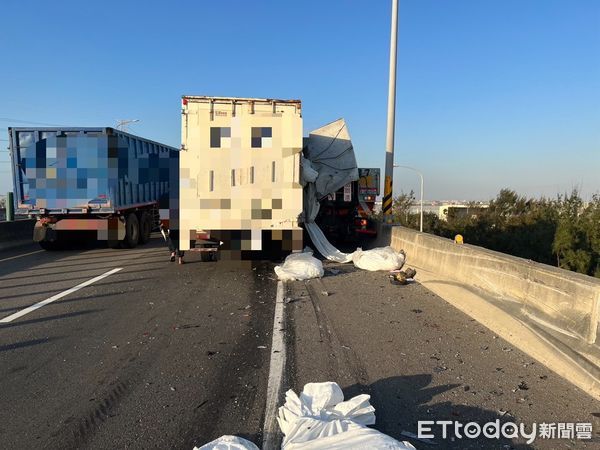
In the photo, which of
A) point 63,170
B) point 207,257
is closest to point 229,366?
point 207,257

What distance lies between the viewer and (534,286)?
530 centimetres

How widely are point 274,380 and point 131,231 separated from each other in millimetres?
12187

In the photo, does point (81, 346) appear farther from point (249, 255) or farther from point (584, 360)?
point (249, 255)

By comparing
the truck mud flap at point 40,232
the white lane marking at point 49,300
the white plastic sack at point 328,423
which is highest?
the truck mud flap at point 40,232

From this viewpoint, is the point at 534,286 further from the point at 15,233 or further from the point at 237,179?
the point at 15,233

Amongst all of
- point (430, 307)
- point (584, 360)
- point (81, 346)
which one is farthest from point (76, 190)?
point (584, 360)

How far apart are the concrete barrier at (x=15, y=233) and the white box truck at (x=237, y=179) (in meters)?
8.62

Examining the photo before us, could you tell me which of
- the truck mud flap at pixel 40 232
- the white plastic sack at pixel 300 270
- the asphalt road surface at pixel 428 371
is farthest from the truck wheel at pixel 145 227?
the asphalt road surface at pixel 428 371

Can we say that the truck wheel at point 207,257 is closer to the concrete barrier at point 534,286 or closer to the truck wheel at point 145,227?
the truck wheel at point 145,227

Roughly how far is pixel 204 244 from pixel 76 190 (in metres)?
5.69

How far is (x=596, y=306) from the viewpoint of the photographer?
424 cm

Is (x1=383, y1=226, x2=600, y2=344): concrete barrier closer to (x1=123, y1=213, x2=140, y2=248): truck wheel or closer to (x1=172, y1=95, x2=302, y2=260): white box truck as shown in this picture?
(x1=172, y1=95, x2=302, y2=260): white box truck

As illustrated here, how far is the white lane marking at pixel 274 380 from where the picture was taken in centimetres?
332

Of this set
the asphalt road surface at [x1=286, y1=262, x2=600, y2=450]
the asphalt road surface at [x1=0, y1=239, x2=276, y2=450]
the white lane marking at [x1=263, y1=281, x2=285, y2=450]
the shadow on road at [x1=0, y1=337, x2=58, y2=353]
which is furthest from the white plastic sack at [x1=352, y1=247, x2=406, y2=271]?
the shadow on road at [x1=0, y1=337, x2=58, y2=353]
